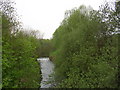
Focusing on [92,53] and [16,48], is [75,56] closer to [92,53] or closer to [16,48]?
[92,53]

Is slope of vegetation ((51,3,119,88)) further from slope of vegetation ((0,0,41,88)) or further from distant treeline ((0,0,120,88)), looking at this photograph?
slope of vegetation ((0,0,41,88))

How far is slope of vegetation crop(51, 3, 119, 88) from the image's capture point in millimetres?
7238

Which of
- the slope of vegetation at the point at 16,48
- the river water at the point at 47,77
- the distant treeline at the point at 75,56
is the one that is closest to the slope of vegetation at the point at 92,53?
the distant treeline at the point at 75,56

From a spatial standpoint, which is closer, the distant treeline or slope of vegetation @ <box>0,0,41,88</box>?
the distant treeline

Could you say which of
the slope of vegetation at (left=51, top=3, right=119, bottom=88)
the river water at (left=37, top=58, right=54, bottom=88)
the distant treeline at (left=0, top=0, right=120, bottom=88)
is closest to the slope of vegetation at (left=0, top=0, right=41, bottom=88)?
the distant treeline at (left=0, top=0, right=120, bottom=88)

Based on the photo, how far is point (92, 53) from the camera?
36.9ft

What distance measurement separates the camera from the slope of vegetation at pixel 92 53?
7.24 metres

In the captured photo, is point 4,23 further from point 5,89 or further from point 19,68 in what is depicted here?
point 5,89

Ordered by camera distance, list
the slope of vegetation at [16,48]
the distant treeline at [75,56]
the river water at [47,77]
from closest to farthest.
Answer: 1. the distant treeline at [75,56]
2. the slope of vegetation at [16,48]
3. the river water at [47,77]

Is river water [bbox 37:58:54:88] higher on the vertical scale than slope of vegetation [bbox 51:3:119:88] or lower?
lower

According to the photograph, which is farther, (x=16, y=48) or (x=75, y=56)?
(x=75, y=56)

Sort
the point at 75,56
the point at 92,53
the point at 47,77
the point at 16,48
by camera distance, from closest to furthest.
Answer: the point at 16,48
the point at 92,53
the point at 75,56
the point at 47,77

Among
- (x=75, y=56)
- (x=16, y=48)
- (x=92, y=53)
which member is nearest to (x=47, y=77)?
(x=75, y=56)

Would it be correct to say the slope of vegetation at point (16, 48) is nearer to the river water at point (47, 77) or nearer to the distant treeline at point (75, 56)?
the distant treeline at point (75, 56)
